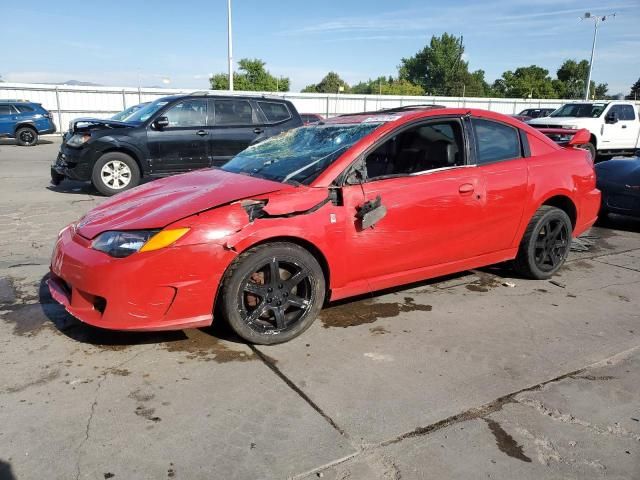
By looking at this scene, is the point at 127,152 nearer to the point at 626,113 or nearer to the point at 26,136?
the point at 26,136

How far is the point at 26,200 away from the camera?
27.8 ft

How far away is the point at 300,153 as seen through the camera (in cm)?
411

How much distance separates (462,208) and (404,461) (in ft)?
7.51

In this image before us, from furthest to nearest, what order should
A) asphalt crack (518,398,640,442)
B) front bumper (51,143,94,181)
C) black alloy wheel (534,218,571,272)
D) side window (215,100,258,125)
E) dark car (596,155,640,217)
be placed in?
side window (215,100,258,125)
front bumper (51,143,94,181)
dark car (596,155,640,217)
black alloy wheel (534,218,571,272)
asphalt crack (518,398,640,442)

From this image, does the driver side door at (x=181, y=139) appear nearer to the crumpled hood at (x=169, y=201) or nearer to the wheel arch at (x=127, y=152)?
the wheel arch at (x=127, y=152)

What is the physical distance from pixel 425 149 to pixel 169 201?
6.90 feet

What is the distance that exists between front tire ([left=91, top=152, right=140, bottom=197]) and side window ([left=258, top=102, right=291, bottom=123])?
2598mm

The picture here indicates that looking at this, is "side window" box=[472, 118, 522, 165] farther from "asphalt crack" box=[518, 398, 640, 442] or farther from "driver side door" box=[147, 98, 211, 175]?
"driver side door" box=[147, 98, 211, 175]

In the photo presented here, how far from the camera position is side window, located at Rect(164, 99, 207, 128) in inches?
358

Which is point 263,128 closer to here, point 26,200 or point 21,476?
point 26,200

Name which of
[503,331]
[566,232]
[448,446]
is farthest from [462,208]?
[448,446]

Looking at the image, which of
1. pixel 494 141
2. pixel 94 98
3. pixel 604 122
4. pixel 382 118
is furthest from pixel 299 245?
pixel 94 98

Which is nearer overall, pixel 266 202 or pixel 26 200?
pixel 266 202

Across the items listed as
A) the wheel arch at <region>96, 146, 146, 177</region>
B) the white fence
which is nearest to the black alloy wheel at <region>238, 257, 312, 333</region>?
the wheel arch at <region>96, 146, 146, 177</region>
